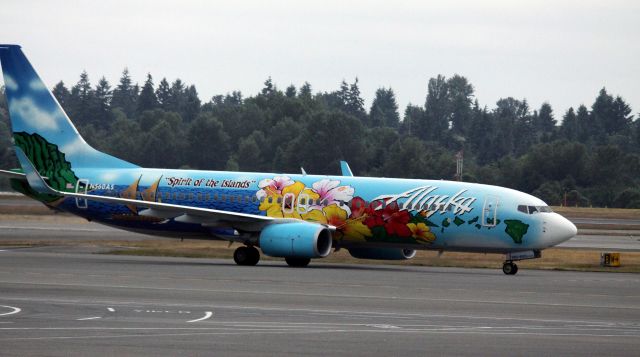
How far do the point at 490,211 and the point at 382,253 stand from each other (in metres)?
5.39

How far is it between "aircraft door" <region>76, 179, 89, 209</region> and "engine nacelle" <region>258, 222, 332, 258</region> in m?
8.55

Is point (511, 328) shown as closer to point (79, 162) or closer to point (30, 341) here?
point (30, 341)

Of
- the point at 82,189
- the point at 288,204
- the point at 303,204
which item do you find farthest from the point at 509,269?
the point at 82,189

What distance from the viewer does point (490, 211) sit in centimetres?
4291

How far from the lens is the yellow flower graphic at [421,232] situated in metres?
43.5

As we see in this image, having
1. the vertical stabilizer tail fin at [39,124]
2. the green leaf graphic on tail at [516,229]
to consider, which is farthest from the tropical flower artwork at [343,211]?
the vertical stabilizer tail fin at [39,124]

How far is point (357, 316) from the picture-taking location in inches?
985

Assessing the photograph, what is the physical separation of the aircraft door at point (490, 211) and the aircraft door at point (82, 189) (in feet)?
51.6

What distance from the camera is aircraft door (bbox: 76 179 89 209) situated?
4881cm

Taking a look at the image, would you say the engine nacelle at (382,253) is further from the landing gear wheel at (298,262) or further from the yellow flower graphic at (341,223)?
the landing gear wheel at (298,262)

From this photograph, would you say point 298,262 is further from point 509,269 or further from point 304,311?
point 304,311

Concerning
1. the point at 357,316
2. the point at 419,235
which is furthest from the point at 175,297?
the point at 419,235

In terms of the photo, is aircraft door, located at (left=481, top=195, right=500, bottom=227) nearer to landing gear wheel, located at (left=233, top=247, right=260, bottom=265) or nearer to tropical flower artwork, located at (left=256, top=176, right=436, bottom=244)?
tropical flower artwork, located at (left=256, top=176, right=436, bottom=244)

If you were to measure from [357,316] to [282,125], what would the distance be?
4553 inches
